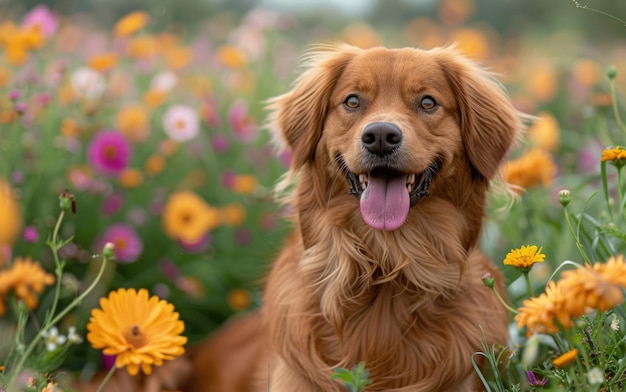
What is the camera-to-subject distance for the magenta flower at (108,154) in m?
4.37

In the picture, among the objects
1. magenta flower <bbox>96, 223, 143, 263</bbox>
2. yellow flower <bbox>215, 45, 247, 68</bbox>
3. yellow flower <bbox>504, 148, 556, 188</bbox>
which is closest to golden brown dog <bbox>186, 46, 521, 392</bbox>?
yellow flower <bbox>504, 148, 556, 188</bbox>

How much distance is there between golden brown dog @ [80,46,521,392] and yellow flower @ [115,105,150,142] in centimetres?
197

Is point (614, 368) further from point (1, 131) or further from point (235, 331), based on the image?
point (1, 131)

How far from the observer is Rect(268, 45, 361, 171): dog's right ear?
3207mm

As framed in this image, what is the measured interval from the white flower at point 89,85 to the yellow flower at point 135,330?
2268 millimetres

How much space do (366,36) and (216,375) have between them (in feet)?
13.0

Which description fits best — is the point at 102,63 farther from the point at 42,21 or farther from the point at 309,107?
the point at 309,107

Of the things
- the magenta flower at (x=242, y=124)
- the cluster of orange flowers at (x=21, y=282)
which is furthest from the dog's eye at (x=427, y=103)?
the magenta flower at (x=242, y=124)

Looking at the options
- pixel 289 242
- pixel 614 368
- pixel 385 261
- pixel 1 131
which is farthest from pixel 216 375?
pixel 614 368

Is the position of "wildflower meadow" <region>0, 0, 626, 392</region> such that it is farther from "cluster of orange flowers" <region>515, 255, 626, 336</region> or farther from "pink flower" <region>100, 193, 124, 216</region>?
"cluster of orange flowers" <region>515, 255, 626, 336</region>

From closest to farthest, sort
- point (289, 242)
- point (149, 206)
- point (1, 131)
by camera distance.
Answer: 1. point (289, 242)
2. point (1, 131)
3. point (149, 206)

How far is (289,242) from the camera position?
11.2ft

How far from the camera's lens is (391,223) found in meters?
2.88

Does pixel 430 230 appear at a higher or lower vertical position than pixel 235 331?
higher
